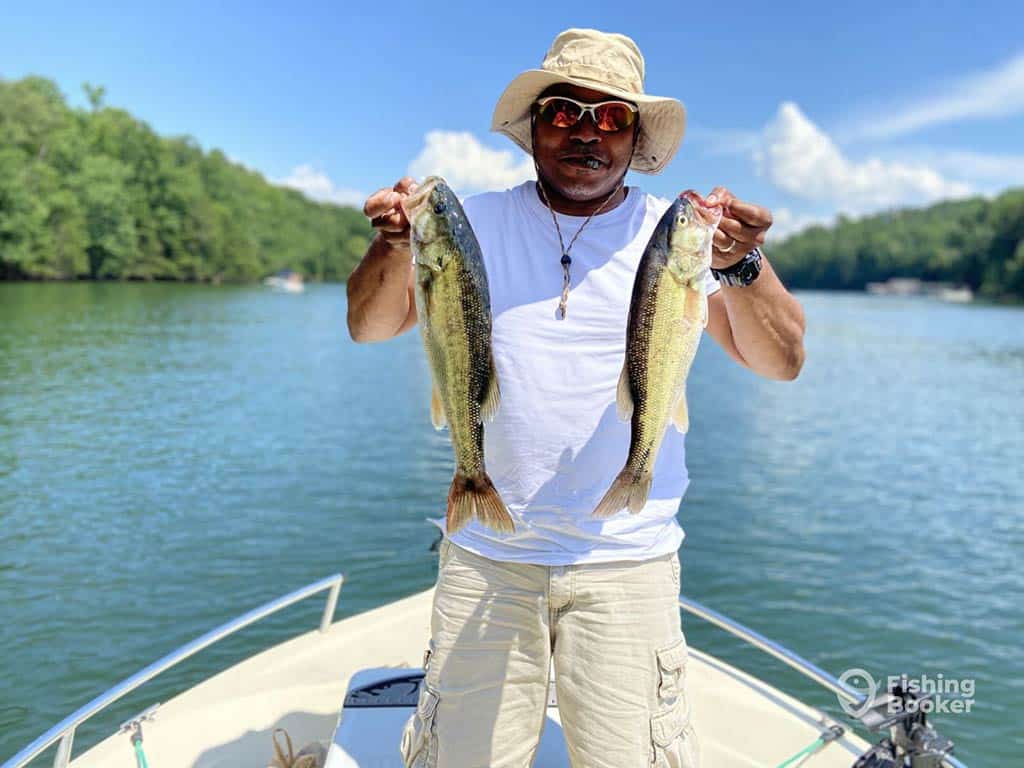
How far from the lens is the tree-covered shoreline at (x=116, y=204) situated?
67.6m

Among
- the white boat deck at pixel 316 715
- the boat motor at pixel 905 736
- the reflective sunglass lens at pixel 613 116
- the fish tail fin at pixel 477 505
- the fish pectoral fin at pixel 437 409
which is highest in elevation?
the reflective sunglass lens at pixel 613 116

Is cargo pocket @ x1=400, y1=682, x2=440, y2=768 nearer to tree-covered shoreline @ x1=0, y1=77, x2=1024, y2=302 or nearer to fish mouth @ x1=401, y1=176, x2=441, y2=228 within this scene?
fish mouth @ x1=401, y1=176, x2=441, y2=228

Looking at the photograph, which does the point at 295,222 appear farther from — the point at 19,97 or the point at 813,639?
the point at 813,639

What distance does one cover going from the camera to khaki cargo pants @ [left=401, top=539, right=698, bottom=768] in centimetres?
297

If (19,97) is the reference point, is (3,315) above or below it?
below

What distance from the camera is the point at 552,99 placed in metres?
3.04

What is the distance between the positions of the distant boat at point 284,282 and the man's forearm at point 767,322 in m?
97.8

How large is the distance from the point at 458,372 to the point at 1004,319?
3140 inches

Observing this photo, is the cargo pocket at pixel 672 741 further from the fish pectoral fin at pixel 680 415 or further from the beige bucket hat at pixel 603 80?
the beige bucket hat at pixel 603 80

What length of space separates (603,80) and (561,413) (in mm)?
1296

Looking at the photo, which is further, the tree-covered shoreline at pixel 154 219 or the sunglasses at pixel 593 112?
the tree-covered shoreline at pixel 154 219

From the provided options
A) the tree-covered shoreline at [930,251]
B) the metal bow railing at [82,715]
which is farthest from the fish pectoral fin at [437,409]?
the tree-covered shoreline at [930,251]

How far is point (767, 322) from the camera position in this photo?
308 cm

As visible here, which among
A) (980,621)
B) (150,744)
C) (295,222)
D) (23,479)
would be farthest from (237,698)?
(295,222)
